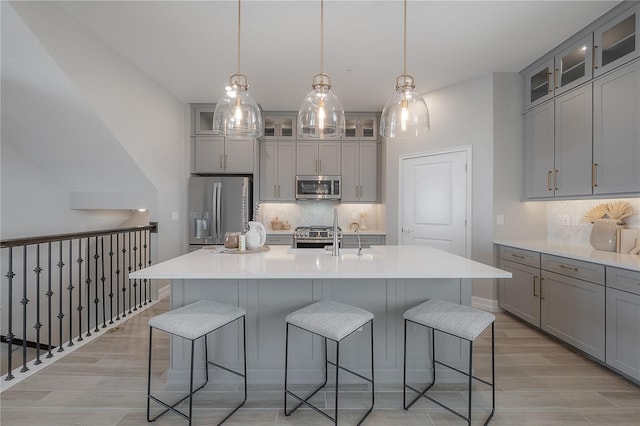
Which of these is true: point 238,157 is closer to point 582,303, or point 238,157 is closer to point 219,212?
point 219,212

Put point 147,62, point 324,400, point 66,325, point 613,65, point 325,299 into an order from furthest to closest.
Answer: point 66,325 < point 147,62 < point 613,65 < point 325,299 < point 324,400

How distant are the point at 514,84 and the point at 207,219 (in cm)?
426

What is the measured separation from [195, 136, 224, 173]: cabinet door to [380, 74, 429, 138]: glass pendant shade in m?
3.20

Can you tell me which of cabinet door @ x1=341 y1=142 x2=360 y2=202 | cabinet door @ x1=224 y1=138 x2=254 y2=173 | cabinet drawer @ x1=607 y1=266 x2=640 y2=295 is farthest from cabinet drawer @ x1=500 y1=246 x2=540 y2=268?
cabinet door @ x1=224 y1=138 x2=254 y2=173

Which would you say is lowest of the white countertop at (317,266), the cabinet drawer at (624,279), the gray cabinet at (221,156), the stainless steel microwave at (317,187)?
the cabinet drawer at (624,279)

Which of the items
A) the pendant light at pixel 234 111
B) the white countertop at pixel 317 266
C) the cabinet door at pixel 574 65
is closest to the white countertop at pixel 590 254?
the white countertop at pixel 317 266

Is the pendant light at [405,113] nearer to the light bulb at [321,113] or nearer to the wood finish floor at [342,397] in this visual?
the light bulb at [321,113]

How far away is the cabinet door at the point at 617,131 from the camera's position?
7.86ft

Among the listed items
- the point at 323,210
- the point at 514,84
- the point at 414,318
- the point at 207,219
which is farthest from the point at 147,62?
→ the point at 514,84

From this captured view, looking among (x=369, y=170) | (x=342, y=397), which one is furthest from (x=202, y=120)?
(x=342, y=397)

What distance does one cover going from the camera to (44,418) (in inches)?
72.1

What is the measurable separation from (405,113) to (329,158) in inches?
114

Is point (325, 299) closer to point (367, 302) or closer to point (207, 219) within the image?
Result: point (367, 302)

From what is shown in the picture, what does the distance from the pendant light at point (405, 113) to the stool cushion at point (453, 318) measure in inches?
47.0
